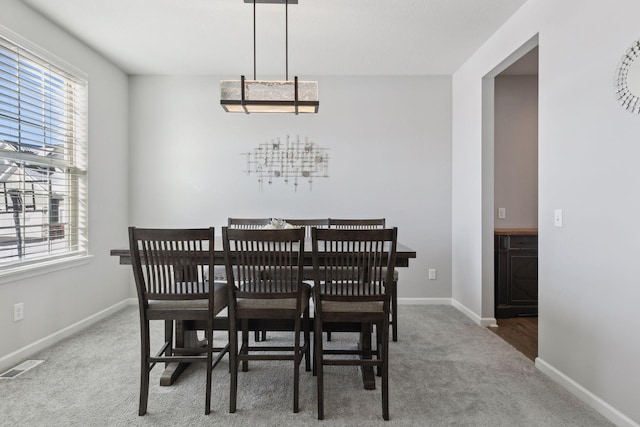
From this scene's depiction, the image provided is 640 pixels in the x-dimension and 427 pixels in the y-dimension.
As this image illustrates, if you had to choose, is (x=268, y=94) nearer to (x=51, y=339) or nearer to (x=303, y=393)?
(x=303, y=393)

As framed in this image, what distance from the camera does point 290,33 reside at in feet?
10.3

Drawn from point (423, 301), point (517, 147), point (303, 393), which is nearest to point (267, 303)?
point (303, 393)

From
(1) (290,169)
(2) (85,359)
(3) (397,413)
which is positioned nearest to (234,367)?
(3) (397,413)

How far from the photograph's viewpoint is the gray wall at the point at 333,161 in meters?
4.16

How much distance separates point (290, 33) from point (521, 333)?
11.1ft

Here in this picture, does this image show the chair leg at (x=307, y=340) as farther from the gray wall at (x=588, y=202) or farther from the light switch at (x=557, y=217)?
the light switch at (x=557, y=217)

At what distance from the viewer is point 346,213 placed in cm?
420

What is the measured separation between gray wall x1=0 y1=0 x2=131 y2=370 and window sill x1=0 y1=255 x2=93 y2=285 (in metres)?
0.02

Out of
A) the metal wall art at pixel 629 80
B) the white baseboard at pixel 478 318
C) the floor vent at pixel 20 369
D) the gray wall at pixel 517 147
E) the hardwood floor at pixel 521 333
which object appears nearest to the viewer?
the metal wall art at pixel 629 80

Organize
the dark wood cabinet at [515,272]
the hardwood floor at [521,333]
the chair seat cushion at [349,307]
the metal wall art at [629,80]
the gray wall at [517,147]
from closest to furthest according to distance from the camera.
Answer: the metal wall art at [629,80]
the chair seat cushion at [349,307]
the hardwood floor at [521,333]
the dark wood cabinet at [515,272]
the gray wall at [517,147]

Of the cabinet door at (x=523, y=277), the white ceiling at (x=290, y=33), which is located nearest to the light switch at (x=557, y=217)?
the cabinet door at (x=523, y=277)

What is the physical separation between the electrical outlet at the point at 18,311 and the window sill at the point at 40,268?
0.63 ft

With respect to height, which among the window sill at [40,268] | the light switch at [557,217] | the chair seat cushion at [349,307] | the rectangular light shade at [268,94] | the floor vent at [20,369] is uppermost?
the rectangular light shade at [268,94]

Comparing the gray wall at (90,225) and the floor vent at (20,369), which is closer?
the floor vent at (20,369)
